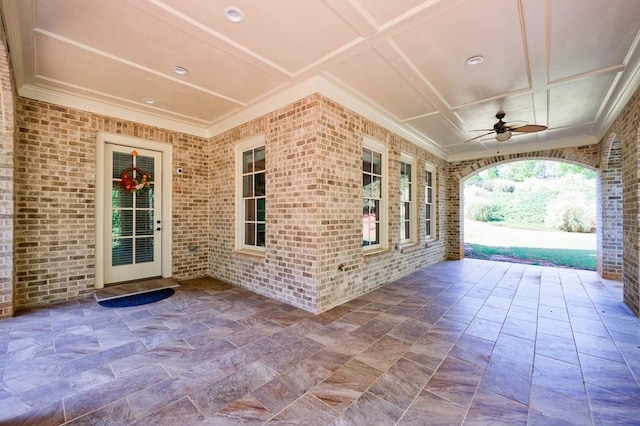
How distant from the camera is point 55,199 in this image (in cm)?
371

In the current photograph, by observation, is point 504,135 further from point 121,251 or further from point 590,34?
point 121,251

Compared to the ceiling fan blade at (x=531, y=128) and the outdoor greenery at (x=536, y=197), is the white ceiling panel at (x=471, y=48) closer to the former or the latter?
the ceiling fan blade at (x=531, y=128)

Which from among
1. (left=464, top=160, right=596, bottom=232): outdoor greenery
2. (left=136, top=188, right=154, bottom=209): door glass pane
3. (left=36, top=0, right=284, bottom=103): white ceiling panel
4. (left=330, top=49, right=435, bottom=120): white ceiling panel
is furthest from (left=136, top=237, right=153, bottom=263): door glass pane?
(left=464, top=160, right=596, bottom=232): outdoor greenery

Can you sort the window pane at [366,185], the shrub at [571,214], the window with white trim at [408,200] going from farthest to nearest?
the shrub at [571,214] → the window with white trim at [408,200] → the window pane at [366,185]

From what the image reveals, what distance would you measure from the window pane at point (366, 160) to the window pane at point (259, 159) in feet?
5.38

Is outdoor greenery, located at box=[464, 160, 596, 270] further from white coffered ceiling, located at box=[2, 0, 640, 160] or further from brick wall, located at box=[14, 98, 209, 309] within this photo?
brick wall, located at box=[14, 98, 209, 309]

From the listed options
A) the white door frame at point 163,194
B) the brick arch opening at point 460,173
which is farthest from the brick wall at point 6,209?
the brick arch opening at point 460,173

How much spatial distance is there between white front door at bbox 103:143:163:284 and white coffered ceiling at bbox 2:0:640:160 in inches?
29.5

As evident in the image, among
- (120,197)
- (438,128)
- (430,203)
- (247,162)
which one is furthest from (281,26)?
(430,203)

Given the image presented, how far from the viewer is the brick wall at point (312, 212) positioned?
339cm

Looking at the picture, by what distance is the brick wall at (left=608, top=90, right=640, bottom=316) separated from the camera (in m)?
3.38

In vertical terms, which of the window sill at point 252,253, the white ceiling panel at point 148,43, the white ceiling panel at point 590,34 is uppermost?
the white ceiling panel at point 148,43

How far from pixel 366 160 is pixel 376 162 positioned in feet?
1.05

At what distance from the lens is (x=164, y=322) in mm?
3041
